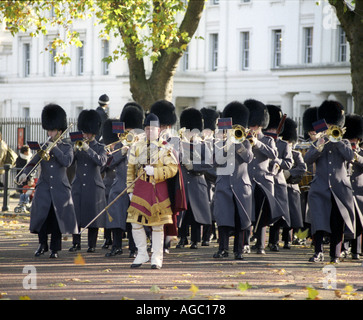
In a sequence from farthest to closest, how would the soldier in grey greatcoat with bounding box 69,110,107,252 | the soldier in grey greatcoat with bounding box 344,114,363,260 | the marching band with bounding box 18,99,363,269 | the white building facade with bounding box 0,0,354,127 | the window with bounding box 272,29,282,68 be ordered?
the window with bounding box 272,29,282,68 < the white building facade with bounding box 0,0,354,127 < the soldier in grey greatcoat with bounding box 69,110,107,252 < the soldier in grey greatcoat with bounding box 344,114,363,260 < the marching band with bounding box 18,99,363,269

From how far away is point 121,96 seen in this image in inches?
2158

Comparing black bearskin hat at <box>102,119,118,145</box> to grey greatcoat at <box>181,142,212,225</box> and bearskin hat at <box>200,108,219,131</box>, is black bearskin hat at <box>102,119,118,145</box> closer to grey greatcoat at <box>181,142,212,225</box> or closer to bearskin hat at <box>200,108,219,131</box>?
grey greatcoat at <box>181,142,212,225</box>

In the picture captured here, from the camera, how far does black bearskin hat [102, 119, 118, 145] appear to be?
560 inches

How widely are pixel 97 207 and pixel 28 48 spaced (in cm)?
4967

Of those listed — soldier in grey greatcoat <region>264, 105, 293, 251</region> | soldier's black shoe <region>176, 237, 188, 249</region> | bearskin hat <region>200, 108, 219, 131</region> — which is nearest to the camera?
soldier in grey greatcoat <region>264, 105, 293, 251</region>

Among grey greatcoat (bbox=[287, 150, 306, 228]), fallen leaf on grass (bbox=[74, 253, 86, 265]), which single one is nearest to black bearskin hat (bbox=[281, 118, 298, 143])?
grey greatcoat (bbox=[287, 150, 306, 228])

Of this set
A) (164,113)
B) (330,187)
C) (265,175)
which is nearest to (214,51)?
(265,175)

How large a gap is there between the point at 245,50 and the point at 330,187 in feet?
129

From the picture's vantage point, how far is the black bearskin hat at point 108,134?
14216 millimetres

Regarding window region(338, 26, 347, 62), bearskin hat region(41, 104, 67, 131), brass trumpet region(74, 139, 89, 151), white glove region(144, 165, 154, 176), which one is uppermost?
window region(338, 26, 347, 62)

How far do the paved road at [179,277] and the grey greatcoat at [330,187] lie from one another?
1.85 ft

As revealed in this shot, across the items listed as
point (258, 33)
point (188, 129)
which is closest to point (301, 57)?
point (258, 33)

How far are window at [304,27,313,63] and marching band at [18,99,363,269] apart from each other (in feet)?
108
